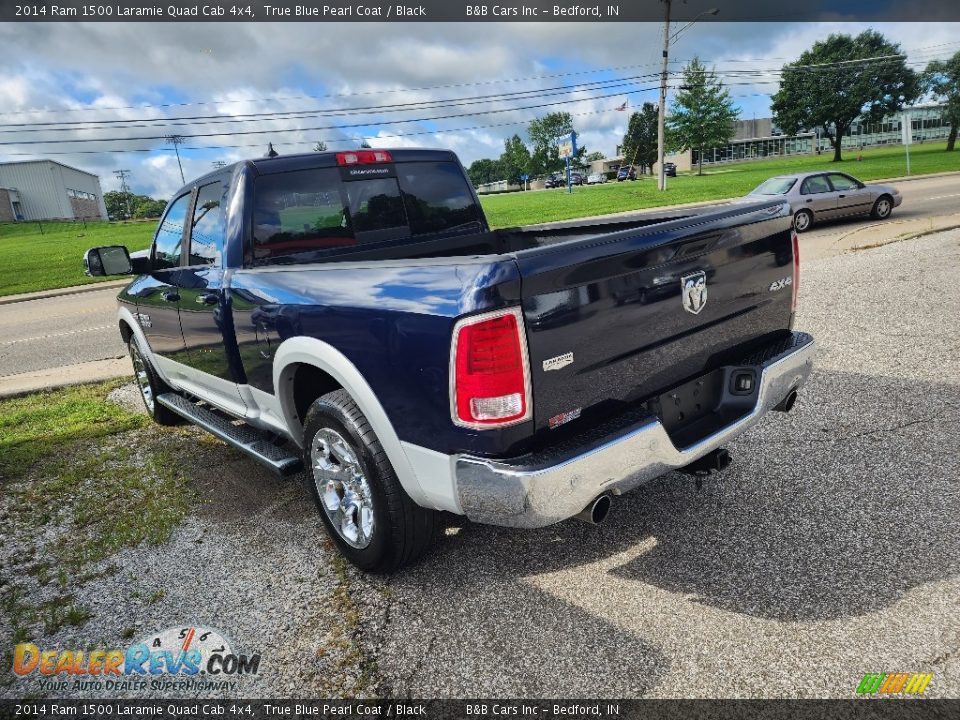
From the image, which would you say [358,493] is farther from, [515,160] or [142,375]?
[515,160]

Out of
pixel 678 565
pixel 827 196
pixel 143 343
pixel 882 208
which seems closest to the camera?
pixel 678 565

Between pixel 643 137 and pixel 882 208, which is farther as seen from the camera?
pixel 643 137

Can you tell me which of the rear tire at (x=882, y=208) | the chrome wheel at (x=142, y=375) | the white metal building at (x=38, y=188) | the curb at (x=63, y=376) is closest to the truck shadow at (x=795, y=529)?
the chrome wheel at (x=142, y=375)

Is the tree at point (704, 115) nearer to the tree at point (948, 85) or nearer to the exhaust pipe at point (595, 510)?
the tree at point (948, 85)

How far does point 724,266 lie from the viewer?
9.55 feet

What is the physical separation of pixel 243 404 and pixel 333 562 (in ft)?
4.06

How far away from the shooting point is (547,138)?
121 m

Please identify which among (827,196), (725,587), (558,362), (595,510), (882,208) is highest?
(558,362)

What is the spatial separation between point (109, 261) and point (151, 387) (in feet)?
4.36

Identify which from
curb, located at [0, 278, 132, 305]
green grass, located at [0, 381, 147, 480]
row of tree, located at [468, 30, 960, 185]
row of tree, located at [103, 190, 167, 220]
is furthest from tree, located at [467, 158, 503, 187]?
green grass, located at [0, 381, 147, 480]

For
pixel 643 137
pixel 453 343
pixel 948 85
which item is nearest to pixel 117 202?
pixel 643 137

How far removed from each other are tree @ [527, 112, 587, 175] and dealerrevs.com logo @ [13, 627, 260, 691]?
122 meters

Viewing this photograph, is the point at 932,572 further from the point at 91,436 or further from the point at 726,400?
the point at 91,436

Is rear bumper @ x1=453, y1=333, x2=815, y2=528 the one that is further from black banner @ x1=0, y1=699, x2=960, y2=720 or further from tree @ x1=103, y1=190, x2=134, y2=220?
tree @ x1=103, y1=190, x2=134, y2=220
